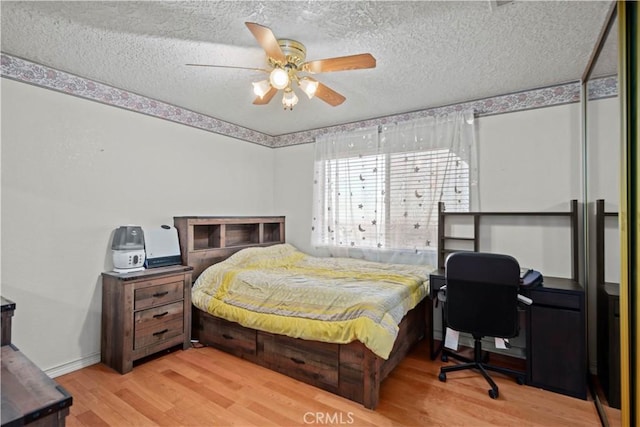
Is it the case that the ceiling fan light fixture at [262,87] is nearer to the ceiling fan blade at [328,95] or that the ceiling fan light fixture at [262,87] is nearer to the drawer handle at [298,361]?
the ceiling fan blade at [328,95]

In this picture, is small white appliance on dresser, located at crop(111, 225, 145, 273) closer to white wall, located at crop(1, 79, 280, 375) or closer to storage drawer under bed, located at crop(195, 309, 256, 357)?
white wall, located at crop(1, 79, 280, 375)

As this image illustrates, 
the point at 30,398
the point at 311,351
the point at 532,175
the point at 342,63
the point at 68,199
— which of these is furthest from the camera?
the point at 532,175

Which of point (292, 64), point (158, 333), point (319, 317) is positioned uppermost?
point (292, 64)

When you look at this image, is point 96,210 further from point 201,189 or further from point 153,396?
point 153,396

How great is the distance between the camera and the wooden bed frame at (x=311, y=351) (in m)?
2.17

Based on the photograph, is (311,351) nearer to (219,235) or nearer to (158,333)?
(158,333)

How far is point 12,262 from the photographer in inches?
91.2

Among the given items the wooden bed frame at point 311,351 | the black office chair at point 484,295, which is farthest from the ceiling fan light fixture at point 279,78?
the wooden bed frame at point 311,351

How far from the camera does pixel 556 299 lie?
91.4 inches

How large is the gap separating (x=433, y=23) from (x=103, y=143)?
2.81 m

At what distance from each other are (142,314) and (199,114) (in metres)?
2.19

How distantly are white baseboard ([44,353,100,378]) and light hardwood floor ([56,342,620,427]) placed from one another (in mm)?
61

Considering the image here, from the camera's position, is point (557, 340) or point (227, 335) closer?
point (557, 340)

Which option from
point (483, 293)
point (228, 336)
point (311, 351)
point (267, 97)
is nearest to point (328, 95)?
point (267, 97)
